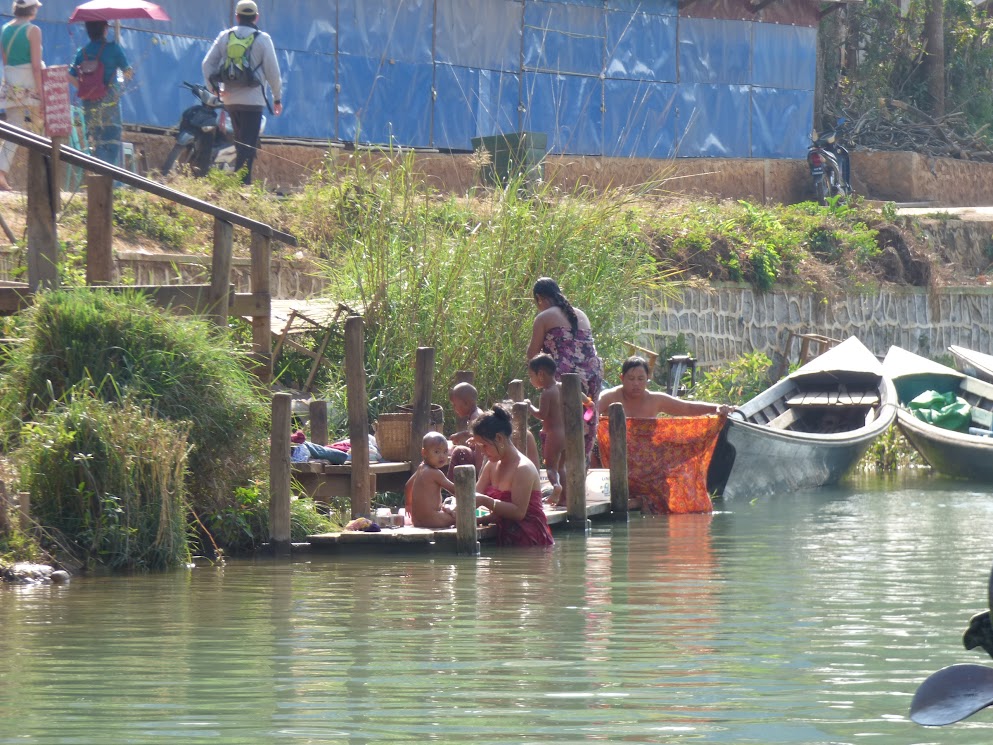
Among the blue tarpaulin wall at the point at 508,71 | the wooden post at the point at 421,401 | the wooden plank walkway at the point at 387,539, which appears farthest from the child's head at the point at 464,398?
the blue tarpaulin wall at the point at 508,71

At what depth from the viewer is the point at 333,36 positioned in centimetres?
2019

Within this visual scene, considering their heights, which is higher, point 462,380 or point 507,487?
point 462,380

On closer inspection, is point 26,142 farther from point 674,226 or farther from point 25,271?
point 674,226

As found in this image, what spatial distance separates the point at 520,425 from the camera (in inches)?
484

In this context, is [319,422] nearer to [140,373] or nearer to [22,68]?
[140,373]

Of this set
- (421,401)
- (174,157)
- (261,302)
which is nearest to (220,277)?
(261,302)

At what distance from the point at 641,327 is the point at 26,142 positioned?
9.11 metres

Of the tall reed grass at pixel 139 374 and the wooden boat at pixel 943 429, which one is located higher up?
the tall reed grass at pixel 139 374

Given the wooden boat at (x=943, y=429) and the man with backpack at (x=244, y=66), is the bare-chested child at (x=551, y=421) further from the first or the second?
the wooden boat at (x=943, y=429)

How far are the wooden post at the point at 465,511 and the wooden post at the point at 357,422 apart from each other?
0.72 metres

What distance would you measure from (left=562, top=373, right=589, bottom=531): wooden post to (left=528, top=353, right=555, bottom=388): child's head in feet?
0.59

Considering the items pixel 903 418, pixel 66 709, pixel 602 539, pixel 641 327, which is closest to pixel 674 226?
pixel 641 327

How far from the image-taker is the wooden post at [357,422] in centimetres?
1099

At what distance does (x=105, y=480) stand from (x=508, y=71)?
42.8 feet
